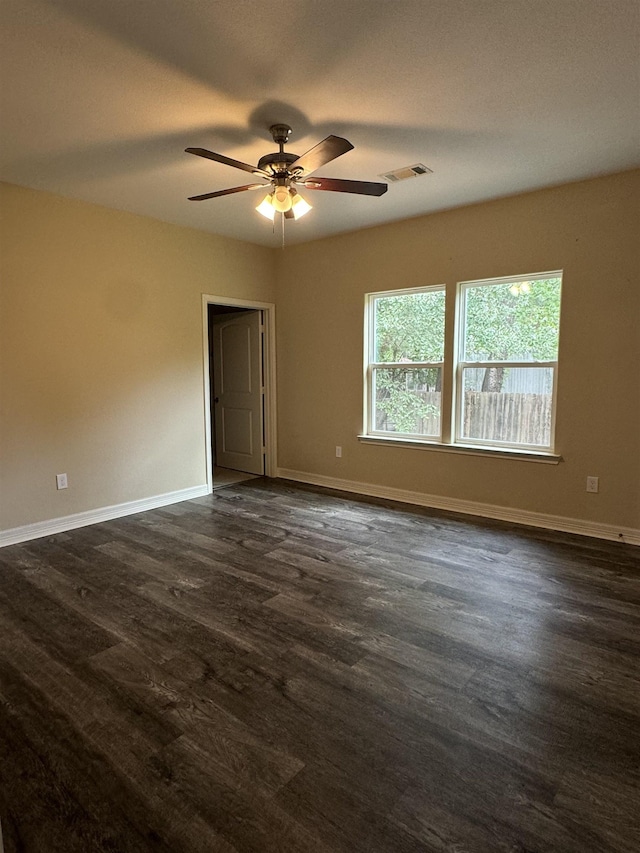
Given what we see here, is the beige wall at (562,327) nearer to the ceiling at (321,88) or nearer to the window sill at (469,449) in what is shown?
the window sill at (469,449)

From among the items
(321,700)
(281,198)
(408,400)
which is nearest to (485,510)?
(408,400)

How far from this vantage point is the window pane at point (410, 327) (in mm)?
4418

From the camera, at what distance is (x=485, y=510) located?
166 inches

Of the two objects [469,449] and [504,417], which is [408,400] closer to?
[469,449]

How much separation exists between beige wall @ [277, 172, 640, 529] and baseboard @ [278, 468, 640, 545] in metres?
0.05

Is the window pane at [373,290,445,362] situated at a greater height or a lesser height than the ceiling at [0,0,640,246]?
lesser

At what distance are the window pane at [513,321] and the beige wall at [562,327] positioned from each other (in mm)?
129

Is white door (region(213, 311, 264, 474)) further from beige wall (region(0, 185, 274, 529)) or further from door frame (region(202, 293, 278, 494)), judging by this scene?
beige wall (region(0, 185, 274, 529))

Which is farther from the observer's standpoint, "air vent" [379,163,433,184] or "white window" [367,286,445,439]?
"white window" [367,286,445,439]

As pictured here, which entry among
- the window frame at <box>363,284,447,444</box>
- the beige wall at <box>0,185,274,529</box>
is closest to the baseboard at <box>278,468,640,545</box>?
the window frame at <box>363,284,447,444</box>

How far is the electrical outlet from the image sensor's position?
3.67 m

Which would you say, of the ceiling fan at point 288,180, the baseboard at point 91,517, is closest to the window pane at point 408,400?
the baseboard at point 91,517

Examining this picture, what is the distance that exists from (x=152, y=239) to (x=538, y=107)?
3.27 meters

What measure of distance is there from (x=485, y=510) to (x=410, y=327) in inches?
72.8
